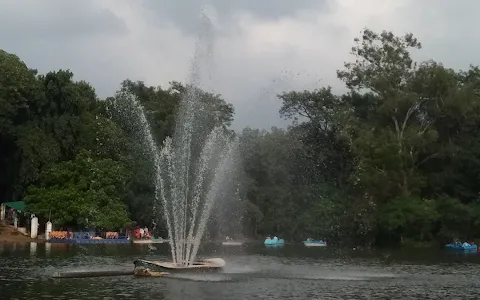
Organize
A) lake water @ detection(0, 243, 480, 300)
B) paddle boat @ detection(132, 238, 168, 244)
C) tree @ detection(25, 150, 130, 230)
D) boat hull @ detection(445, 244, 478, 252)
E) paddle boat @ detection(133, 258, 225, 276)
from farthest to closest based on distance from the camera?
paddle boat @ detection(132, 238, 168, 244), boat hull @ detection(445, 244, 478, 252), tree @ detection(25, 150, 130, 230), paddle boat @ detection(133, 258, 225, 276), lake water @ detection(0, 243, 480, 300)

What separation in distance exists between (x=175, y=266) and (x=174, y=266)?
5 centimetres

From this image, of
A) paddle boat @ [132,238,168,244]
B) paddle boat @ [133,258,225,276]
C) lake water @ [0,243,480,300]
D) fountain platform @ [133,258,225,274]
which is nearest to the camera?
lake water @ [0,243,480,300]

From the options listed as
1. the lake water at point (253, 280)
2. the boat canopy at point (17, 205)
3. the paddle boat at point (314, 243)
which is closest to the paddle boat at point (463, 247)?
the paddle boat at point (314, 243)

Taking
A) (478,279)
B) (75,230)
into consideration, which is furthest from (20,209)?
(478,279)

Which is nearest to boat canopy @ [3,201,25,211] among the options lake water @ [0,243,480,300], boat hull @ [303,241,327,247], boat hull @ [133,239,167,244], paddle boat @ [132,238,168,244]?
paddle boat @ [132,238,168,244]

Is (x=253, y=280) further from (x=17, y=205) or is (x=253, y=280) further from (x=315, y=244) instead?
(x=17, y=205)

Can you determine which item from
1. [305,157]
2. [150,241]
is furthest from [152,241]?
[305,157]

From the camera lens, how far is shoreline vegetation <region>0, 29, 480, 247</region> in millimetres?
65688

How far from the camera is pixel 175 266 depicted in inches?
1357

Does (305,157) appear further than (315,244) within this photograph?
Yes

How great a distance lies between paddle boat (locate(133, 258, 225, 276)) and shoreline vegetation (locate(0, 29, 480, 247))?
2968 centimetres

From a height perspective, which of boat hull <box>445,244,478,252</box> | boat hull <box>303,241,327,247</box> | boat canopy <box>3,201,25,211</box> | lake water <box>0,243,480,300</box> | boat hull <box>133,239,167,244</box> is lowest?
lake water <box>0,243,480,300</box>

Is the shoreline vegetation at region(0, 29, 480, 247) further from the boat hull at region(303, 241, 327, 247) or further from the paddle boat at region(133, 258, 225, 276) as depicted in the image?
the paddle boat at region(133, 258, 225, 276)

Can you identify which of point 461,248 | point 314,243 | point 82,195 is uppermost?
point 82,195
